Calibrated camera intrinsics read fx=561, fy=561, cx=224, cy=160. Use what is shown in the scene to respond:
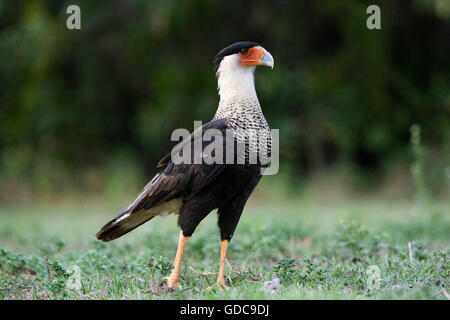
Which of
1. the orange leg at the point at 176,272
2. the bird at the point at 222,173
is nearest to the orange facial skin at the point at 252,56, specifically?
the bird at the point at 222,173

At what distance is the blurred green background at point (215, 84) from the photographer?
10547mm

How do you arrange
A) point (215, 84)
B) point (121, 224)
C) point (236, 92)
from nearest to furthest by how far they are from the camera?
1. point (236, 92)
2. point (121, 224)
3. point (215, 84)

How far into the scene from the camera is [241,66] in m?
3.76

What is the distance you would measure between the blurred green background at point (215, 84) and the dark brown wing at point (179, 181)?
23.1 feet

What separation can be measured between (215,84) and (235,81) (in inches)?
290

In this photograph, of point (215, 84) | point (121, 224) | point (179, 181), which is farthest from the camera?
point (215, 84)

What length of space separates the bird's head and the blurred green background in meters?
6.78

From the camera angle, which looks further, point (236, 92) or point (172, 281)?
point (236, 92)

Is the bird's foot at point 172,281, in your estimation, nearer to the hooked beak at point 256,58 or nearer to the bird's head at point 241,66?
the bird's head at point 241,66

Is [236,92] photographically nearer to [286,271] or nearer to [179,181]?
[179,181]

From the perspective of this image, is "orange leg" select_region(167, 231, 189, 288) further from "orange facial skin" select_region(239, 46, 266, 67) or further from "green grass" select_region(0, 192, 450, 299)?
"orange facial skin" select_region(239, 46, 266, 67)

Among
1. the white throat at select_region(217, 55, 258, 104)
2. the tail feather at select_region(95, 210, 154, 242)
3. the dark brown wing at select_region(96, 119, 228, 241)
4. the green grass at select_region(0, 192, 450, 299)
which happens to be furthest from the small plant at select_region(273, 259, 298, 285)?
the white throat at select_region(217, 55, 258, 104)

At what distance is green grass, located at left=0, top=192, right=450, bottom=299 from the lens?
10.7 feet

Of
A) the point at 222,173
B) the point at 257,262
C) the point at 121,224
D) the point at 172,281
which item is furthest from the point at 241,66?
the point at 257,262
